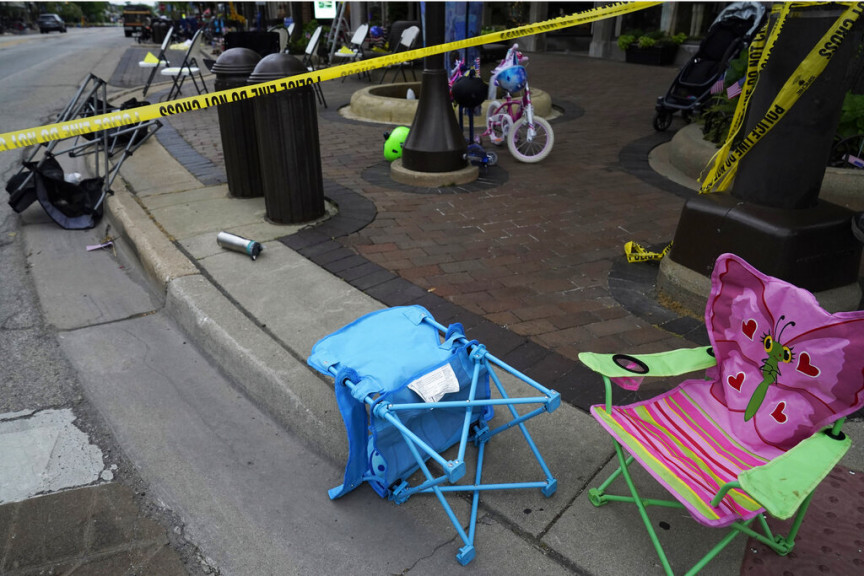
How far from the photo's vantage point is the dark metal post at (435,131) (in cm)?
641

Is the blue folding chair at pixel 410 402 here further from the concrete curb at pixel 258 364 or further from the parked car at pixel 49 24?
the parked car at pixel 49 24

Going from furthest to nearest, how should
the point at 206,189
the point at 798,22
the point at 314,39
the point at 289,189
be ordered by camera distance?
the point at 314,39
the point at 206,189
the point at 289,189
the point at 798,22

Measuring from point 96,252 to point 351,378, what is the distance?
3.98 metres

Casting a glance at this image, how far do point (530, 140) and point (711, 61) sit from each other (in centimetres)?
351

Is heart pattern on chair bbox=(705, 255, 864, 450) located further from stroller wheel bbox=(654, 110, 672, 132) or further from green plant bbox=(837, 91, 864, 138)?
stroller wheel bbox=(654, 110, 672, 132)

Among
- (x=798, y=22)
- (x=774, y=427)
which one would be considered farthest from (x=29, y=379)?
(x=798, y=22)

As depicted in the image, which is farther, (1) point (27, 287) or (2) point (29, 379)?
(1) point (27, 287)

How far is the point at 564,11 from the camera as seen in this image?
2131cm

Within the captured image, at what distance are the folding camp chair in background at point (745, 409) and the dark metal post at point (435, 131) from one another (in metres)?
4.39

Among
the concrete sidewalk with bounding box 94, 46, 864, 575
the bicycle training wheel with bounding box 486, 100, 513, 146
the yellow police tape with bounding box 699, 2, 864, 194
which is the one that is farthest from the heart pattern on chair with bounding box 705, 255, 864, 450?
the bicycle training wheel with bounding box 486, 100, 513, 146

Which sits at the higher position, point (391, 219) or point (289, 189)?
point (289, 189)

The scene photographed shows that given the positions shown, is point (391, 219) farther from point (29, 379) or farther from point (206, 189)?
point (29, 379)

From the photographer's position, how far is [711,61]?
8633 mm

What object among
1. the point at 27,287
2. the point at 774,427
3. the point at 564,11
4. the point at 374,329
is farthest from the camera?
the point at 564,11
